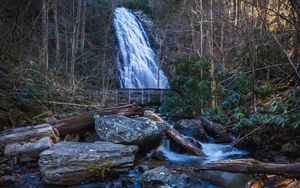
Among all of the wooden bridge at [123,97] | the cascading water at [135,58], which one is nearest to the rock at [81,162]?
the wooden bridge at [123,97]

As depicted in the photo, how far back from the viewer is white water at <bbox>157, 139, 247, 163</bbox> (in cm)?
652

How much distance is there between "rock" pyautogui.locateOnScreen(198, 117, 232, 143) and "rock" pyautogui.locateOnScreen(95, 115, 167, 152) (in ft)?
5.09

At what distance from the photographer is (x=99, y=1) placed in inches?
816

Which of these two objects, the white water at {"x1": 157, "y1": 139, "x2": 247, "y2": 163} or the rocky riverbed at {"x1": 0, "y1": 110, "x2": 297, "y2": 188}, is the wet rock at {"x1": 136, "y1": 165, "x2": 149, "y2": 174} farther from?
the white water at {"x1": 157, "y1": 139, "x2": 247, "y2": 163}

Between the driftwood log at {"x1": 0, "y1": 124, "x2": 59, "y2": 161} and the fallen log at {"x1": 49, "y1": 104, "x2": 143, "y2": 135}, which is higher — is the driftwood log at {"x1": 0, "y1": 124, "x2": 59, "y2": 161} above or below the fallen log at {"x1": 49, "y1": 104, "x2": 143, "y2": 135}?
below

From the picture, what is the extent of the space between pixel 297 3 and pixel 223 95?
15.2 feet

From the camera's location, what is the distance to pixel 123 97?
42.1 feet

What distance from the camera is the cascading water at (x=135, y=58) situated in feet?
56.6

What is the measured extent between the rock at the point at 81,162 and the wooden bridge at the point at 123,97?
3.90m

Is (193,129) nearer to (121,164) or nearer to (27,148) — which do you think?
(121,164)

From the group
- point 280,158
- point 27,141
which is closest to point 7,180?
point 27,141

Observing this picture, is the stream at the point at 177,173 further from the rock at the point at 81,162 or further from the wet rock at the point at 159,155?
the rock at the point at 81,162

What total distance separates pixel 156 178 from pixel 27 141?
8.21 feet

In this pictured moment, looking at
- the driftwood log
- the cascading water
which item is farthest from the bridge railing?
the driftwood log
